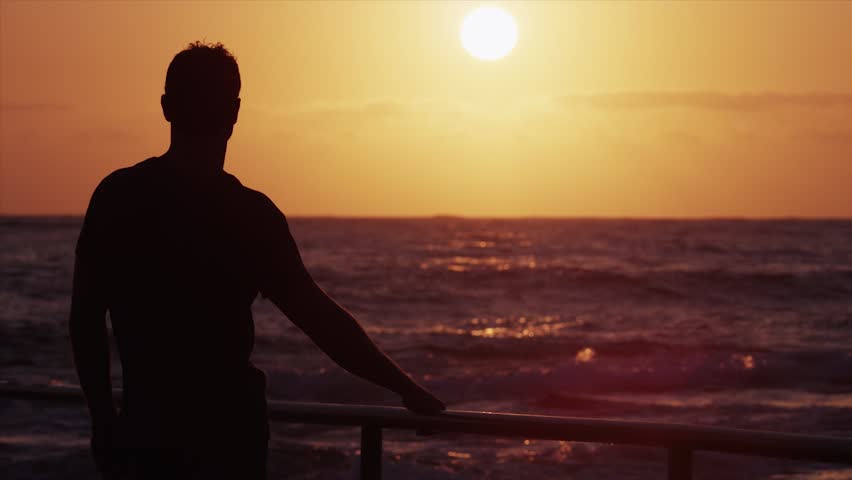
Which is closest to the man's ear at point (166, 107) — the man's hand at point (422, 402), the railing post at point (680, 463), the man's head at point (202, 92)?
the man's head at point (202, 92)

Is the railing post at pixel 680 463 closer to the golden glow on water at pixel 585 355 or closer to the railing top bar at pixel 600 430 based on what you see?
the railing top bar at pixel 600 430

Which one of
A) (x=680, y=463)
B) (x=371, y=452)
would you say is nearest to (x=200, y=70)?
(x=371, y=452)

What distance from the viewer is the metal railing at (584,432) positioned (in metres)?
2.02

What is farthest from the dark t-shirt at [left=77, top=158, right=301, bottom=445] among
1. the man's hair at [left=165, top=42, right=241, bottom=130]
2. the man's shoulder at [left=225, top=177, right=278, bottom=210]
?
the man's hair at [left=165, top=42, right=241, bottom=130]

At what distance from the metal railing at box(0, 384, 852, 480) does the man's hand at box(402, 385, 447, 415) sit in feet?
0.05

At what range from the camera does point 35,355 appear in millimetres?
18391

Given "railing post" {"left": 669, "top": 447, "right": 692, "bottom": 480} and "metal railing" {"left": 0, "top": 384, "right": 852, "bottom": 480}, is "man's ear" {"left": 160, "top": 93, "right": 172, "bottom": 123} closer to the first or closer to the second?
"metal railing" {"left": 0, "top": 384, "right": 852, "bottom": 480}

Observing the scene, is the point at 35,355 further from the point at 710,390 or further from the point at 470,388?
the point at 710,390

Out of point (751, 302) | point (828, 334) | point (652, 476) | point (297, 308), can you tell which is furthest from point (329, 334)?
point (751, 302)

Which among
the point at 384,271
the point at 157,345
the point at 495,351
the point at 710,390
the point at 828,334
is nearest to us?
the point at 157,345

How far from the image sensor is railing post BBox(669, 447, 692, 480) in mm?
2174

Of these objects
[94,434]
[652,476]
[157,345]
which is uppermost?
[157,345]

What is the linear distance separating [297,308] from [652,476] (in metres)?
7.13

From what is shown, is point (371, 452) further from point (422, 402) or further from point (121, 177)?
point (121, 177)
